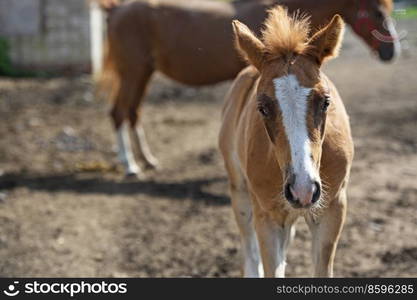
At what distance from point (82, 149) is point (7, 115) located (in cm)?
155

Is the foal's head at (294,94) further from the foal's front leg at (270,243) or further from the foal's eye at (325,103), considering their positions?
the foal's front leg at (270,243)

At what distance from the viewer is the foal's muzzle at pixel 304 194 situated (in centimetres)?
342

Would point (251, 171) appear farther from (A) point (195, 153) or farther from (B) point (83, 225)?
(A) point (195, 153)

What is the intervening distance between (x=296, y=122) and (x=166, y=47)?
480 centimetres

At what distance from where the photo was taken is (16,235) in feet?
20.6

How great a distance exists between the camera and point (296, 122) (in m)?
3.59

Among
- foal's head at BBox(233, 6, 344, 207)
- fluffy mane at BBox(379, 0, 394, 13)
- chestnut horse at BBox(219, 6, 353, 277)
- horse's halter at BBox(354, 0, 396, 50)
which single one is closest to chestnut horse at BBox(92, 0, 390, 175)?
horse's halter at BBox(354, 0, 396, 50)

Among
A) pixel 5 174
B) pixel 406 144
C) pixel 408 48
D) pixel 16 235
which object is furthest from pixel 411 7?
pixel 16 235

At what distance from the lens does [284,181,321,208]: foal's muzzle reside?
135 inches

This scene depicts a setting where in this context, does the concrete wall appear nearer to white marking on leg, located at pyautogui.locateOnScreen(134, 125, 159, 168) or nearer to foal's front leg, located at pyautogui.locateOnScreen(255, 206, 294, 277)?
white marking on leg, located at pyautogui.locateOnScreen(134, 125, 159, 168)

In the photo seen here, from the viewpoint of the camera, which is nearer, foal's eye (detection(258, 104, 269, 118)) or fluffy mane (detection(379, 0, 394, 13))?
foal's eye (detection(258, 104, 269, 118))

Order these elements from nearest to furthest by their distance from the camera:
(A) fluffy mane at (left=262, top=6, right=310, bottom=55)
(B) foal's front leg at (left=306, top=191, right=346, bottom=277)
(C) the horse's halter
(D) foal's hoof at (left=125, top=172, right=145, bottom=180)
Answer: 1. (A) fluffy mane at (left=262, top=6, right=310, bottom=55)
2. (B) foal's front leg at (left=306, top=191, right=346, bottom=277)
3. (C) the horse's halter
4. (D) foal's hoof at (left=125, top=172, right=145, bottom=180)

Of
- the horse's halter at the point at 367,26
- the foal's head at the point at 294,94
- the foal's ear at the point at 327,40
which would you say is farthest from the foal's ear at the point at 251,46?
→ the horse's halter at the point at 367,26

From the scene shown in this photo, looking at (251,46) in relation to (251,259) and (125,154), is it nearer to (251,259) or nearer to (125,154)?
(251,259)
